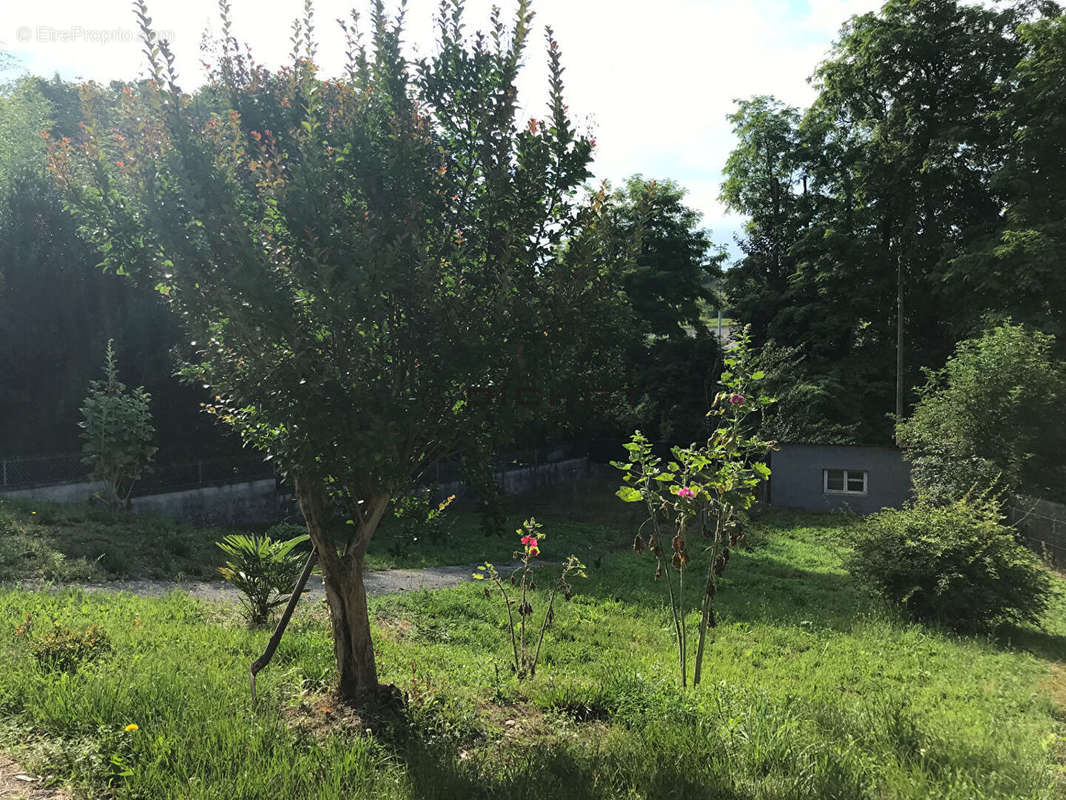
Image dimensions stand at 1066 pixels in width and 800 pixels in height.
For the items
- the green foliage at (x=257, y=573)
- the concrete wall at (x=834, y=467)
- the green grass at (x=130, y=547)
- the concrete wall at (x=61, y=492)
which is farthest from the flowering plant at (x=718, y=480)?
the concrete wall at (x=834, y=467)

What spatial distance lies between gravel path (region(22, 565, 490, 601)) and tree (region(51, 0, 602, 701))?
5530mm

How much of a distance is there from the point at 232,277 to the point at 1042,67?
86.7 feet

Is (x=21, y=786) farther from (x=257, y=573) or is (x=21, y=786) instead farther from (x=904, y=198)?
(x=904, y=198)

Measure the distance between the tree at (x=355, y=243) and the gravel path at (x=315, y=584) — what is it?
5.53m

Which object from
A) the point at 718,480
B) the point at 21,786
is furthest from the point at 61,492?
the point at 718,480

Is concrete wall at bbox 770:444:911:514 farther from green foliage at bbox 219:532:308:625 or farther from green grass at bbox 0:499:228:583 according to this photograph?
green foliage at bbox 219:532:308:625

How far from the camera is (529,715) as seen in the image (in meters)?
4.87

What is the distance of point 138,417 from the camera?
13914 millimetres

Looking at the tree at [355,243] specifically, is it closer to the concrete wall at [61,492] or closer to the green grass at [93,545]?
the green grass at [93,545]

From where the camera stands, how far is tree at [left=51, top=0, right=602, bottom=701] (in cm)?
383

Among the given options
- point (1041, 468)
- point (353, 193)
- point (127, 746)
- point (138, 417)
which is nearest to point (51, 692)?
point (127, 746)

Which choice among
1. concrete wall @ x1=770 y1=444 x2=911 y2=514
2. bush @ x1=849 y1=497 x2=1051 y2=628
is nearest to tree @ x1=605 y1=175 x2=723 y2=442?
concrete wall @ x1=770 y1=444 x2=911 y2=514

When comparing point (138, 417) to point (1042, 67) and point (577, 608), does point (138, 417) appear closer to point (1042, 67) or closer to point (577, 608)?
point (577, 608)

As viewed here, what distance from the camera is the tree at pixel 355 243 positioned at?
3832mm
